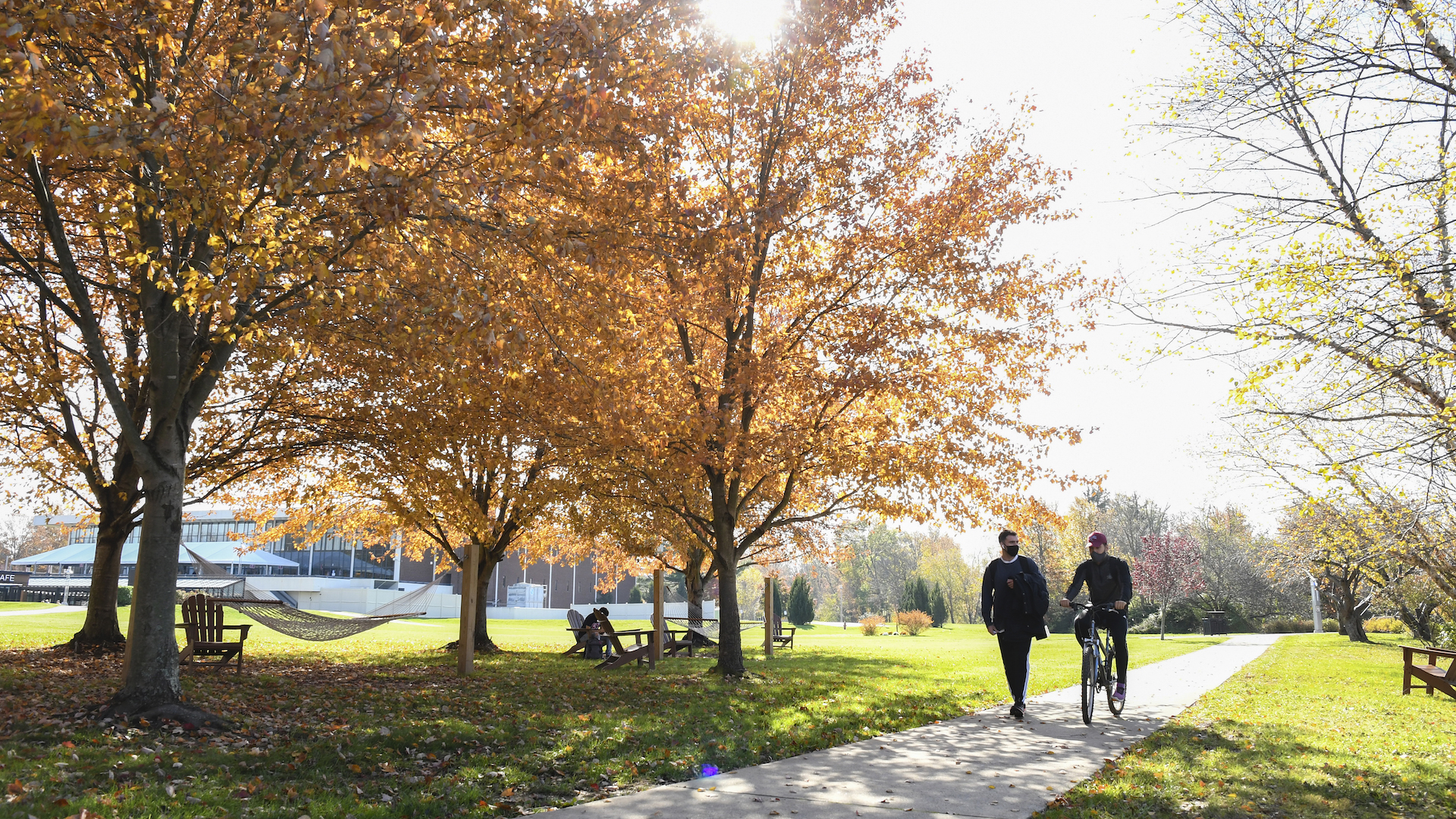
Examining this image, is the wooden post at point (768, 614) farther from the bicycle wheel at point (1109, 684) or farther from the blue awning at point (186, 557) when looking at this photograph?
the blue awning at point (186, 557)

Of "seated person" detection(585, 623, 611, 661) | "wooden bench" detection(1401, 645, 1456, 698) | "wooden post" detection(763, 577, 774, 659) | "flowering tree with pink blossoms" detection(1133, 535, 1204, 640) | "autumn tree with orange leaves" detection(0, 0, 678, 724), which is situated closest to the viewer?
"autumn tree with orange leaves" detection(0, 0, 678, 724)

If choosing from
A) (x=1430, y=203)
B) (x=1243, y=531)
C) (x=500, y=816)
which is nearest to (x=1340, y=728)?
(x=1430, y=203)

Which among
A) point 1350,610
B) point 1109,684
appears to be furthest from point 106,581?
point 1350,610

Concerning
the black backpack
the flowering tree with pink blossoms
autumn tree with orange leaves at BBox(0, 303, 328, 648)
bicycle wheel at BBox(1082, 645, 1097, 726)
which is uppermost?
autumn tree with orange leaves at BBox(0, 303, 328, 648)

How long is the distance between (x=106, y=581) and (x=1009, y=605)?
14617 millimetres

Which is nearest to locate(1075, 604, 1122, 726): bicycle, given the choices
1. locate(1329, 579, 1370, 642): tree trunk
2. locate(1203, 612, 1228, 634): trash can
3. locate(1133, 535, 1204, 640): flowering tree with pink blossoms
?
locate(1133, 535, 1204, 640): flowering tree with pink blossoms

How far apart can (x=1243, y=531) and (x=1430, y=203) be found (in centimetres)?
5464

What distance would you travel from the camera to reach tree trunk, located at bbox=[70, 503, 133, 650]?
1420cm

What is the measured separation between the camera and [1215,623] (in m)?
37.8

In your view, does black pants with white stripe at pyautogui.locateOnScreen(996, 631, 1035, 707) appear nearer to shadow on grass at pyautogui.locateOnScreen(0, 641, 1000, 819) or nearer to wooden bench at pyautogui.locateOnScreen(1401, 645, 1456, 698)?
shadow on grass at pyautogui.locateOnScreen(0, 641, 1000, 819)

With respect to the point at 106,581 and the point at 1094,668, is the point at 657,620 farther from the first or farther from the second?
the point at 106,581

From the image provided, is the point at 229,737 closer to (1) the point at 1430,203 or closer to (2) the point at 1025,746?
(2) the point at 1025,746

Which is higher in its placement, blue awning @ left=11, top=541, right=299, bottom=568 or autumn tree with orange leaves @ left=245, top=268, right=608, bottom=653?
autumn tree with orange leaves @ left=245, top=268, right=608, bottom=653

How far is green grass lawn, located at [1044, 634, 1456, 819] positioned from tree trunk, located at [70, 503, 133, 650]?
15.1 metres
